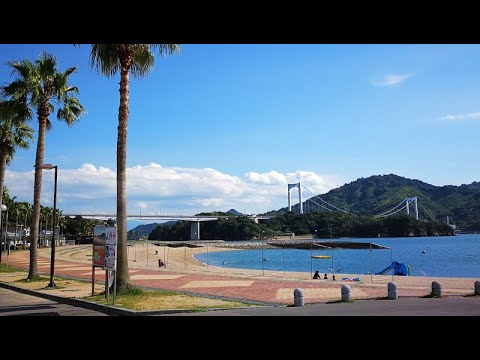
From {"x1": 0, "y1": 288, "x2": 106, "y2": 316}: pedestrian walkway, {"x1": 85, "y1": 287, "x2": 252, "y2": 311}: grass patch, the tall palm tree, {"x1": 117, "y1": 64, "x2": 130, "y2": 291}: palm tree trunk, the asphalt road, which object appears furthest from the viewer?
the tall palm tree

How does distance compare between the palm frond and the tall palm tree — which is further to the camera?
the tall palm tree

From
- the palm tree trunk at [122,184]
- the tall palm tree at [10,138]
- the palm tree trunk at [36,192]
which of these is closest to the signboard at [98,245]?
the palm tree trunk at [122,184]

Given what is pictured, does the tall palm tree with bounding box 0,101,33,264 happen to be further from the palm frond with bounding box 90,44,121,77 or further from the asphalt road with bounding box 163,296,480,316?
the asphalt road with bounding box 163,296,480,316

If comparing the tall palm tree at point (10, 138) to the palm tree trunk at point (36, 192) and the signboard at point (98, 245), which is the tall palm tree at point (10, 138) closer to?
the palm tree trunk at point (36, 192)

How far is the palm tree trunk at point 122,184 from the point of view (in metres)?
15.8

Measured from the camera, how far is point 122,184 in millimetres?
16016

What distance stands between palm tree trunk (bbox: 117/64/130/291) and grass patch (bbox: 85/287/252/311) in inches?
27.1

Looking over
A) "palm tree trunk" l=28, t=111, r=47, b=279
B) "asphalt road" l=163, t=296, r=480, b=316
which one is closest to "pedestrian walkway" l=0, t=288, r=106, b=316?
"asphalt road" l=163, t=296, r=480, b=316

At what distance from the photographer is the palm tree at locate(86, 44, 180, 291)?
52.1ft

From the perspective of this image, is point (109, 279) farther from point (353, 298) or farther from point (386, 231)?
point (386, 231)

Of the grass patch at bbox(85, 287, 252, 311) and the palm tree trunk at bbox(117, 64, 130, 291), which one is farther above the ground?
the palm tree trunk at bbox(117, 64, 130, 291)

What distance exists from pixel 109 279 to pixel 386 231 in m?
145
